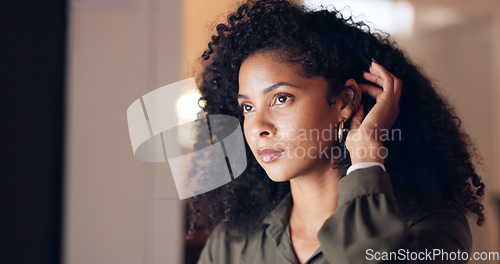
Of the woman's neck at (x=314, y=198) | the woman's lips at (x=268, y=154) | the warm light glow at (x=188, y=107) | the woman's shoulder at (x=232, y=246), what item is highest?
the warm light glow at (x=188, y=107)

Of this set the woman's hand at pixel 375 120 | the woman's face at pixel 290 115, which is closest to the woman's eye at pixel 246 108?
the woman's face at pixel 290 115

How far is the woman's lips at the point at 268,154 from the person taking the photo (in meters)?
0.48

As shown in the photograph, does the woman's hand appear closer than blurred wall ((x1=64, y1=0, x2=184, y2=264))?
Yes

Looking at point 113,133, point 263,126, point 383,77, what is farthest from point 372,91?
point 113,133

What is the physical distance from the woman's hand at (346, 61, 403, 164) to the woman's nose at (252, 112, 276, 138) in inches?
3.3

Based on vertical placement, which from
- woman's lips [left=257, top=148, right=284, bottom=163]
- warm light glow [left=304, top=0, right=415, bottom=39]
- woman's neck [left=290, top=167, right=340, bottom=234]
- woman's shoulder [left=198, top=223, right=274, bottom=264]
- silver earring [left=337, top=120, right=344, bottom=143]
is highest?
warm light glow [left=304, top=0, right=415, bottom=39]

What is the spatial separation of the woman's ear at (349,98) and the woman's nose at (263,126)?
8cm

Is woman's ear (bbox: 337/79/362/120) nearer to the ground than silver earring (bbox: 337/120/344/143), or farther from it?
farther from it

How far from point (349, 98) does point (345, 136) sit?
1.6 inches

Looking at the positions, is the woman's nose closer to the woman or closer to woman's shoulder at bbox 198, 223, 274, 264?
the woman

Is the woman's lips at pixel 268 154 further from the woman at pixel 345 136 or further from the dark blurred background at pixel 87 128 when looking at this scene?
the dark blurred background at pixel 87 128

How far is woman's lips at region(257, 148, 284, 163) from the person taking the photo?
48 cm

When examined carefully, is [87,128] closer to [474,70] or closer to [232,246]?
[232,246]

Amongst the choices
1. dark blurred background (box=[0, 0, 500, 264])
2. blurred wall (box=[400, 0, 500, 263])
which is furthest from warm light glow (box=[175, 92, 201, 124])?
blurred wall (box=[400, 0, 500, 263])
